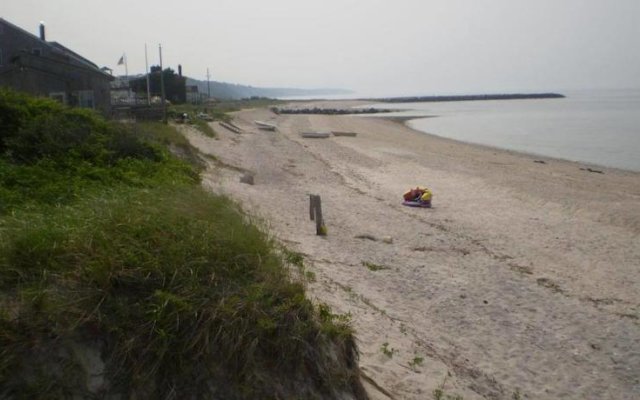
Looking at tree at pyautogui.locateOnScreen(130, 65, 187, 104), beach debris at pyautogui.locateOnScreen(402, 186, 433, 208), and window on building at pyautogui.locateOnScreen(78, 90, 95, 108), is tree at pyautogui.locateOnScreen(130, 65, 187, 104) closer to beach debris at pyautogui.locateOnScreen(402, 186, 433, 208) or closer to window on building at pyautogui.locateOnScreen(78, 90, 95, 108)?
window on building at pyautogui.locateOnScreen(78, 90, 95, 108)

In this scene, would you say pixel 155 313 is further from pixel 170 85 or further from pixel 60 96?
pixel 170 85

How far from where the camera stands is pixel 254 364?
3.82m

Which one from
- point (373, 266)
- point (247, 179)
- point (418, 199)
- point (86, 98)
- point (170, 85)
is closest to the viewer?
point (373, 266)

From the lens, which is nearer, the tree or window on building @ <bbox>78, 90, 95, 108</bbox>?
window on building @ <bbox>78, 90, 95, 108</bbox>

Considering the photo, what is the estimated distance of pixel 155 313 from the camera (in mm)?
3709

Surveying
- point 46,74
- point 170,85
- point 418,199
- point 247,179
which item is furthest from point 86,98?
point 170,85

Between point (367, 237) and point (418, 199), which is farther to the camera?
point (418, 199)

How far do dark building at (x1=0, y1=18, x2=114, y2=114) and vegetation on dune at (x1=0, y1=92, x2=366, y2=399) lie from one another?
2001 cm

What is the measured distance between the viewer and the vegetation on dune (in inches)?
138

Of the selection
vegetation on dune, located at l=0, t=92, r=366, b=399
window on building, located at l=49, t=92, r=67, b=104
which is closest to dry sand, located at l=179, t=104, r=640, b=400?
vegetation on dune, located at l=0, t=92, r=366, b=399

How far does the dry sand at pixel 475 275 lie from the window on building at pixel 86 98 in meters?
12.2

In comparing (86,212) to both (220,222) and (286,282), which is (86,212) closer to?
(220,222)

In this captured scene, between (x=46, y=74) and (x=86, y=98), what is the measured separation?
3.00 meters

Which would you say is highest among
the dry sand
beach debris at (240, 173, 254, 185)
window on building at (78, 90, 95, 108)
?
window on building at (78, 90, 95, 108)
